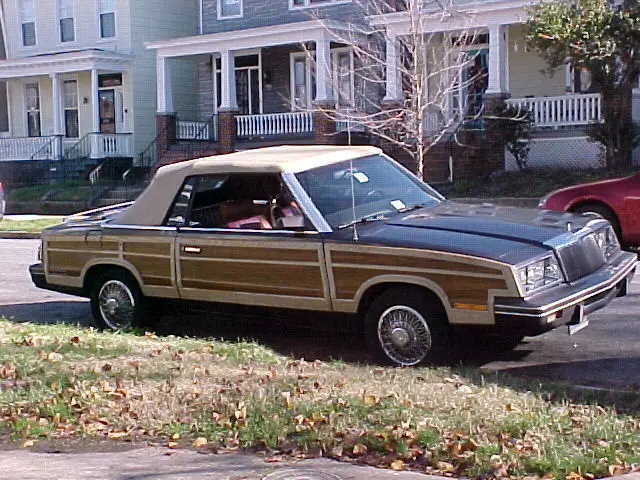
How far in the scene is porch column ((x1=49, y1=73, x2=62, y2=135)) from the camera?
34.4m

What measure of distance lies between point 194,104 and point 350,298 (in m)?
27.8

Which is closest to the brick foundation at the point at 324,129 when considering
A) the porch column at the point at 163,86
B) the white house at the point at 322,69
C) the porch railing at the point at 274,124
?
the white house at the point at 322,69

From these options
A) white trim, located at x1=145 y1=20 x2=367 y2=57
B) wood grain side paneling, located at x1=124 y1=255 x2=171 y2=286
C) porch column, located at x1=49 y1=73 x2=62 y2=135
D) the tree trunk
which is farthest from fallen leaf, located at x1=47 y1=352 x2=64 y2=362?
porch column, located at x1=49 y1=73 x2=62 y2=135

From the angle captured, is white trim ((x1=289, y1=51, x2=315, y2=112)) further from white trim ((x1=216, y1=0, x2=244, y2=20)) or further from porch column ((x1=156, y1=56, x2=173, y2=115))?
porch column ((x1=156, y1=56, x2=173, y2=115))

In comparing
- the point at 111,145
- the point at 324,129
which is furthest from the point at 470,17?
Result: the point at 111,145

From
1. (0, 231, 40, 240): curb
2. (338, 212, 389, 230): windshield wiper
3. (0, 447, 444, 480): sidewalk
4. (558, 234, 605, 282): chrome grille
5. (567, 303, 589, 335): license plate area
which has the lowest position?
(0, 231, 40, 240): curb

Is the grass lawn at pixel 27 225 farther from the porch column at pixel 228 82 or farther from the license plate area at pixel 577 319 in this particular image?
the license plate area at pixel 577 319

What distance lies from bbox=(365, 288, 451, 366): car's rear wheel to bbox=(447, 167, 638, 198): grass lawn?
45.3ft

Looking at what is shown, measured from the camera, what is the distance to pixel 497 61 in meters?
24.1

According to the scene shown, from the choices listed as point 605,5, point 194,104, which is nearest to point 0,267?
point 605,5

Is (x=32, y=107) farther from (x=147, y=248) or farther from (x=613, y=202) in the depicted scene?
(x=147, y=248)

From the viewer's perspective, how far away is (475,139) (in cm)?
2462

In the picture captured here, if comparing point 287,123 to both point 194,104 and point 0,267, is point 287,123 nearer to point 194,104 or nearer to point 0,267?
point 194,104

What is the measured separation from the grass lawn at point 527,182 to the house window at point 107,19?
16.2 m
